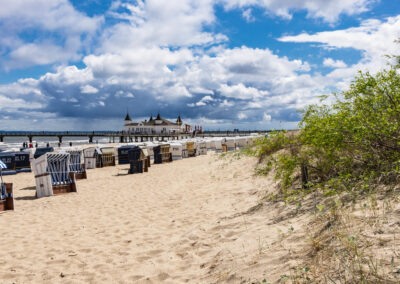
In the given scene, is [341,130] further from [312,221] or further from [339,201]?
[312,221]

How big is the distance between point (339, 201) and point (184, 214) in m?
3.76

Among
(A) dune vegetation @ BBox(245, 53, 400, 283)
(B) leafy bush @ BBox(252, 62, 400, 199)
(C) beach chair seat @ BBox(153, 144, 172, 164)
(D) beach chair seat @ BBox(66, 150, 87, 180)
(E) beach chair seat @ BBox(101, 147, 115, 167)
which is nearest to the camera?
(A) dune vegetation @ BBox(245, 53, 400, 283)

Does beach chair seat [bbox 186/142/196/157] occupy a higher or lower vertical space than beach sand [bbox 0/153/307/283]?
higher

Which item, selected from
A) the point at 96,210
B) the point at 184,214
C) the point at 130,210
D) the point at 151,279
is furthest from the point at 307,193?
the point at 96,210

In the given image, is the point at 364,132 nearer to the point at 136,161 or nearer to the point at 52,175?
the point at 52,175

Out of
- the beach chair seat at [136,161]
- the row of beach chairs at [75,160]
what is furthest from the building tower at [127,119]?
the beach chair seat at [136,161]

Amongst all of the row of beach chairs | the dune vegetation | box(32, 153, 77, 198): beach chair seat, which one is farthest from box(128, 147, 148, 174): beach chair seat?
the dune vegetation

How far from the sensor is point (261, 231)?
14.1 feet

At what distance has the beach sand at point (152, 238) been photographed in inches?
140

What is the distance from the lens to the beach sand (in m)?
3.56

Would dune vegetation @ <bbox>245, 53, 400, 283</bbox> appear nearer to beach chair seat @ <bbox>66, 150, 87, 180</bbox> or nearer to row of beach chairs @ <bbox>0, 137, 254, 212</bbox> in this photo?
row of beach chairs @ <bbox>0, 137, 254, 212</bbox>

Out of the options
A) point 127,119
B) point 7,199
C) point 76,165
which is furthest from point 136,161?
point 127,119

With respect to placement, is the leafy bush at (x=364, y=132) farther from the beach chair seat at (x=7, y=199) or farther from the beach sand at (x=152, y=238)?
the beach chair seat at (x=7, y=199)

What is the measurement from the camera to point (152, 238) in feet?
17.3
